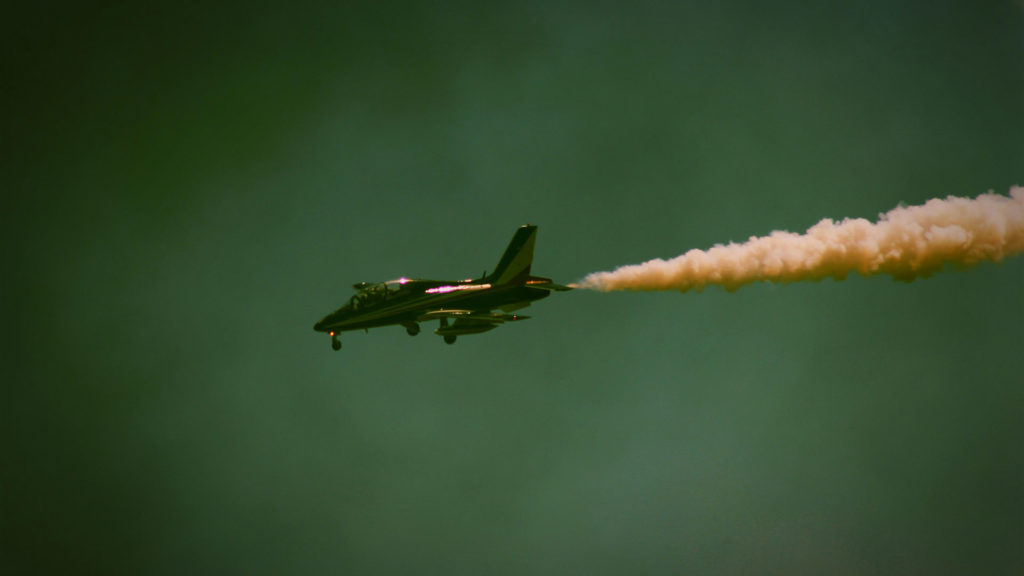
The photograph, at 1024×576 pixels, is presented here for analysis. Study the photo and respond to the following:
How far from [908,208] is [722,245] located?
428 cm

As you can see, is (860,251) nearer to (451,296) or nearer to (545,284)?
(545,284)

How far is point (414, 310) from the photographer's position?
21016 mm

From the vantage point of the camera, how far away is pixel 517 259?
20891 mm

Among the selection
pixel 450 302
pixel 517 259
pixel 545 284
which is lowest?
pixel 450 302

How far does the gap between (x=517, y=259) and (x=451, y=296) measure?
6.06 feet

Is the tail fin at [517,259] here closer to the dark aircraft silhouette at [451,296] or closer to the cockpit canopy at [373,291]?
the dark aircraft silhouette at [451,296]

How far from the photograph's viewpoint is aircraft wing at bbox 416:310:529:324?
19453 mm

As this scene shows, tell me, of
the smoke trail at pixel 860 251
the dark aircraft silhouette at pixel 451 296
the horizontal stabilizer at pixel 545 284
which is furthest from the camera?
the dark aircraft silhouette at pixel 451 296

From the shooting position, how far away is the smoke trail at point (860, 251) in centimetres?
1905

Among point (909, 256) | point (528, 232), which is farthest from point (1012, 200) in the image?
point (528, 232)

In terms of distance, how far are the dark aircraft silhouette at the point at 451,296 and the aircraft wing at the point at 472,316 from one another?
3cm

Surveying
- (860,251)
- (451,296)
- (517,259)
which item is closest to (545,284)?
(517,259)

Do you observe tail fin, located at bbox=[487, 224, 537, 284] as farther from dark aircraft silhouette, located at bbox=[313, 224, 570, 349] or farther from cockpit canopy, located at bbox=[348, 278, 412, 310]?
cockpit canopy, located at bbox=[348, 278, 412, 310]

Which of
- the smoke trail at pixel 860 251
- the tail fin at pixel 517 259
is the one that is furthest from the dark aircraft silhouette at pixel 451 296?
the smoke trail at pixel 860 251
